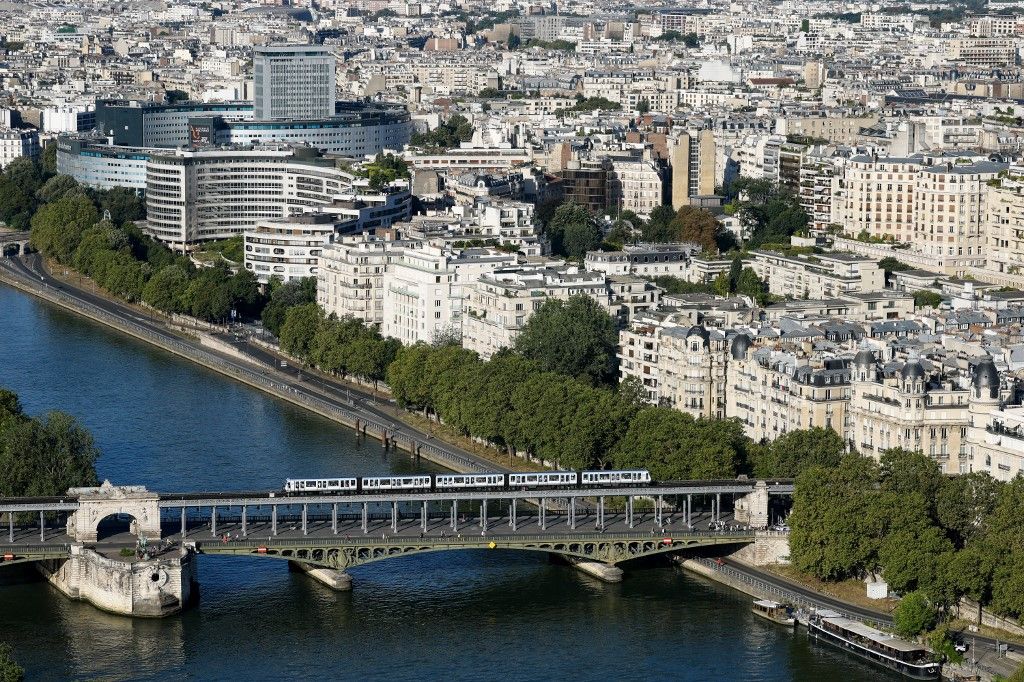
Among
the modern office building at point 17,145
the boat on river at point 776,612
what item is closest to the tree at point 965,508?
the boat on river at point 776,612

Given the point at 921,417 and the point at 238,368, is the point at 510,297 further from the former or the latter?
the point at 921,417

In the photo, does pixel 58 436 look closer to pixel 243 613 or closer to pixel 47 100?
pixel 243 613

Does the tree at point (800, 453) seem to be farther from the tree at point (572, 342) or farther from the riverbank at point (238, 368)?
the tree at point (572, 342)

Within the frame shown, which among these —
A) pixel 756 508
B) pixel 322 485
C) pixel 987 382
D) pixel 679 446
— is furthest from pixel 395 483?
pixel 987 382

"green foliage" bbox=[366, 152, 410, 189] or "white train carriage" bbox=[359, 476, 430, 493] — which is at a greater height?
"green foliage" bbox=[366, 152, 410, 189]

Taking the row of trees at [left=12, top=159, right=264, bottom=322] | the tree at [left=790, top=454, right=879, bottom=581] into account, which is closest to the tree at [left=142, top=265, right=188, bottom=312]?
the row of trees at [left=12, top=159, right=264, bottom=322]

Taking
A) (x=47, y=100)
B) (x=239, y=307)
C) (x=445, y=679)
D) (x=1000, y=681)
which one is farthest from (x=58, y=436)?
(x=47, y=100)

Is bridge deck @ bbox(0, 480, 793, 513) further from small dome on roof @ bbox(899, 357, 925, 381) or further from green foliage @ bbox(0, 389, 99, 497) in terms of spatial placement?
small dome on roof @ bbox(899, 357, 925, 381)
